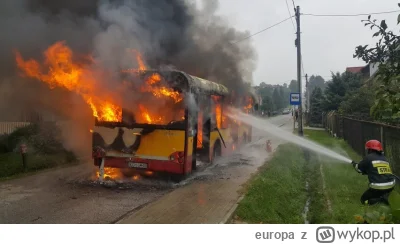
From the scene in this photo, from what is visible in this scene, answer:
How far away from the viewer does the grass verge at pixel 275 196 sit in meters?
6.48

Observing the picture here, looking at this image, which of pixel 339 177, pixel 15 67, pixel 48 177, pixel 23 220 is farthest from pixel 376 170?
pixel 15 67

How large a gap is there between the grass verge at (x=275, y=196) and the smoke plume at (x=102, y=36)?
13.7 feet

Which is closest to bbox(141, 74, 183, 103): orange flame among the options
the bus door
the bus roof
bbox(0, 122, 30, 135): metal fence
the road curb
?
the bus roof

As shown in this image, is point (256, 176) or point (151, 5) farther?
point (151, 5)

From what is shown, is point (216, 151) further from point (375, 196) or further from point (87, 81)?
point (375, 196)

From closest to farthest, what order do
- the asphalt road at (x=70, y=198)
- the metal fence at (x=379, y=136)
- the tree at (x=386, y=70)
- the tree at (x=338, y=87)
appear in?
the tree at (x=386, y=70) < the asphalt road at (x=70, y=198) < the metal fence at (x=379, y=136) < the tree at (x=338, y=87)

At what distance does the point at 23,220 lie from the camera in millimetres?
6012

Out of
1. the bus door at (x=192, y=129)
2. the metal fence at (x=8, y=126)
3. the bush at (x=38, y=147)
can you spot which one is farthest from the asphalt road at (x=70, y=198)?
the metal fence at (x=8, y=126)

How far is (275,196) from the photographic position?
7.93m

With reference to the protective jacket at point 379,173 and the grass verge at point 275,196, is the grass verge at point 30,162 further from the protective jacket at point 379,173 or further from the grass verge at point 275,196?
the protective jacket at point 379,173

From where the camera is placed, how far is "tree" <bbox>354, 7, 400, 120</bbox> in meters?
3.64

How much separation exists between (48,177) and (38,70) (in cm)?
280

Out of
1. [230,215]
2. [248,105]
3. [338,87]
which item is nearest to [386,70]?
[230,215]
